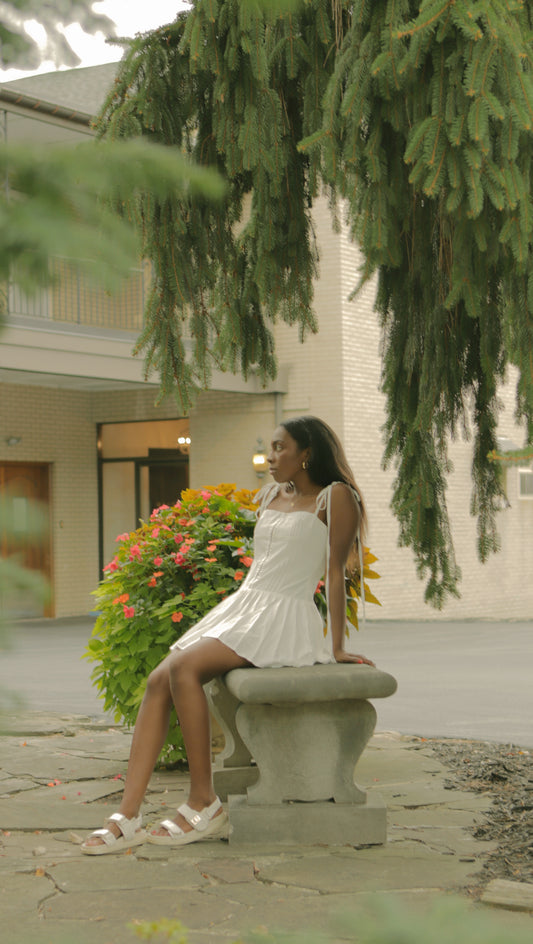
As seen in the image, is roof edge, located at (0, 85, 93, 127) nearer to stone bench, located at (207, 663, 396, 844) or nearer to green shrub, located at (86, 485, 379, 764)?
green shrub, located at (86, 485, 379, 764)

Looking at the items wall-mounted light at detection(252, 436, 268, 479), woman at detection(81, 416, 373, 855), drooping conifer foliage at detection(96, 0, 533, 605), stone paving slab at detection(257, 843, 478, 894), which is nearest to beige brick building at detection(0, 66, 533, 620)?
wall-mounted light at detection(252, 436, 268, 479)

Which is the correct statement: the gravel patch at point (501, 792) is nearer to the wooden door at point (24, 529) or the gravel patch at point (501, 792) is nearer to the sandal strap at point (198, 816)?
the sandal strap at point (198, 816)

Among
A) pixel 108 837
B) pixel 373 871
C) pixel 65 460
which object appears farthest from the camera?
pixel 65 460

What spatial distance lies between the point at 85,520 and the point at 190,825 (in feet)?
47.9

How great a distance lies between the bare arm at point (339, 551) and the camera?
4363 millimetres

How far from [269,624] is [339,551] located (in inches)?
16.6

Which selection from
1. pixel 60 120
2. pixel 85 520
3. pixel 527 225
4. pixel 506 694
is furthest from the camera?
pixel 85 520

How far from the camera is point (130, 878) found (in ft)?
11.9

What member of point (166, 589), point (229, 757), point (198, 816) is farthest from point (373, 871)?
point (166, 589)

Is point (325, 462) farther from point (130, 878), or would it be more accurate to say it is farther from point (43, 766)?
point (43, 766)

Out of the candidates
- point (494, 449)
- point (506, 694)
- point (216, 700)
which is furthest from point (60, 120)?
point (216, 700)

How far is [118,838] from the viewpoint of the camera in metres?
3.93

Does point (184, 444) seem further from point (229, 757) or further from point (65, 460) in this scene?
point (229, 757)

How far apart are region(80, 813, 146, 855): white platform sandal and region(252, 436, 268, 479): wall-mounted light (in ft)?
42.4
